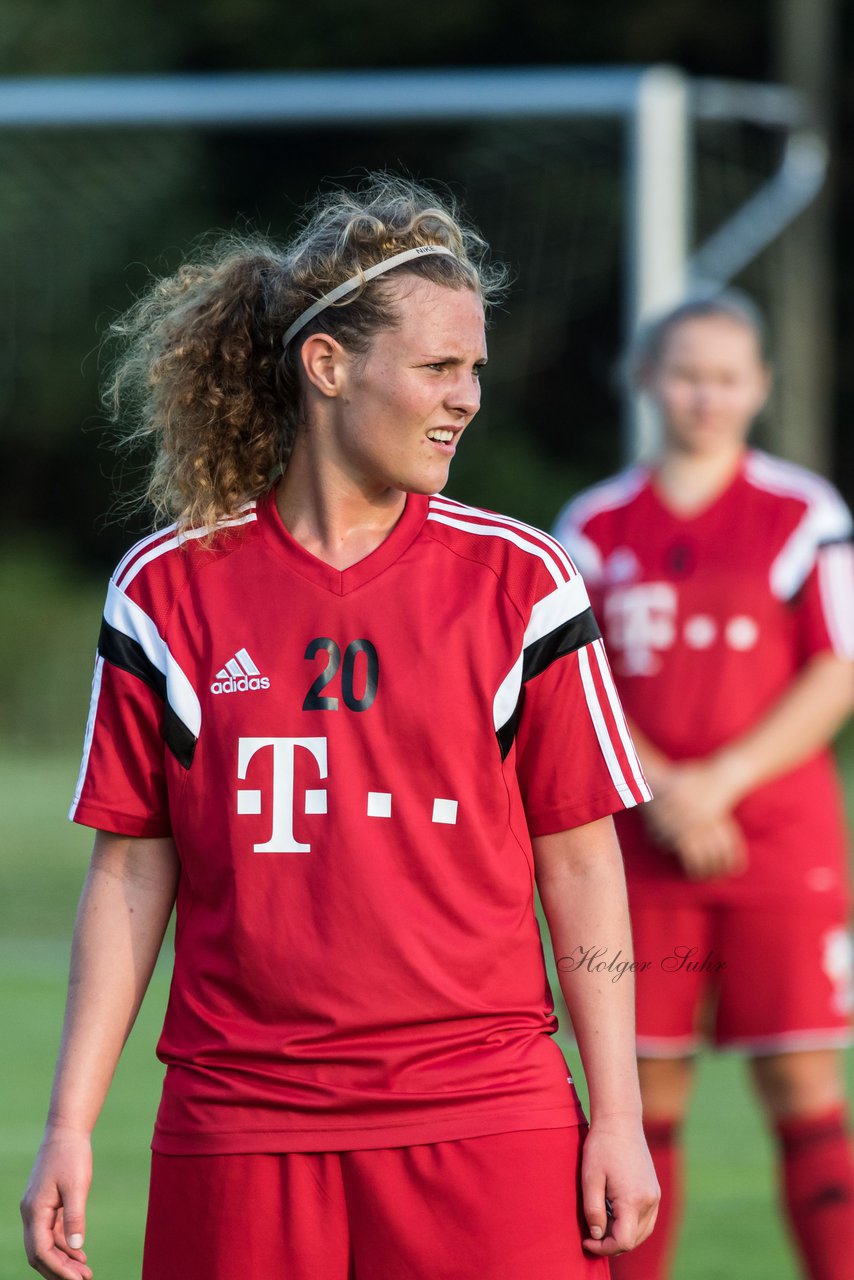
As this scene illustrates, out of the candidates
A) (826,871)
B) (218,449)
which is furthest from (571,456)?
(218,449)

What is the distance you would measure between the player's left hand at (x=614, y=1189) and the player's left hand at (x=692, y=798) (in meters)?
1.58

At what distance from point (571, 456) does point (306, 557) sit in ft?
56.9

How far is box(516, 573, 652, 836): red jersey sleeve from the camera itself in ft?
7.11

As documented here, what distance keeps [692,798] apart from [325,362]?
5.48 feet

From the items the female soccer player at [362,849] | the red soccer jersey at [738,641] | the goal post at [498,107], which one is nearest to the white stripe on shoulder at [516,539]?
the female soccer player at [362,849]

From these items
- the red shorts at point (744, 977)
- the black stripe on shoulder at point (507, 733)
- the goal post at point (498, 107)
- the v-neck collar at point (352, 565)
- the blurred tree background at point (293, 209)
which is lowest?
the red shorts at point (744, 977)

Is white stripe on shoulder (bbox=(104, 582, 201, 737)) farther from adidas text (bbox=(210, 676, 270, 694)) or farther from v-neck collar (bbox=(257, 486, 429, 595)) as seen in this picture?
v-neck collar (bbox=(257, 486, 429, 595))

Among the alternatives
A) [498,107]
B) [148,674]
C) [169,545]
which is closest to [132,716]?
[148,674]

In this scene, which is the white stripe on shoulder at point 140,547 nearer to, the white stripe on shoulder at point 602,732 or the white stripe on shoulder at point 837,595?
the white stripe on shoulder at point 602,732

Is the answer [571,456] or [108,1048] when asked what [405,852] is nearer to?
[108,1048]

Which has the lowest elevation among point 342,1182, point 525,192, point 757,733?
point 342,1182

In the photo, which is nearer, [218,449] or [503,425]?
[218,449]

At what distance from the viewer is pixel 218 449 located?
236 cm

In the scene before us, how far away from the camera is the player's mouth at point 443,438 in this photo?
223cm
